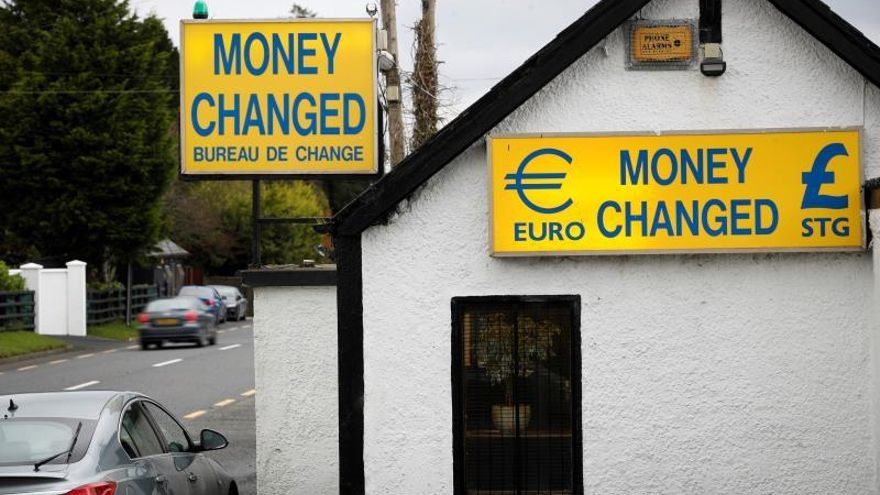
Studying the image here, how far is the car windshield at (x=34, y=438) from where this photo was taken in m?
7.59

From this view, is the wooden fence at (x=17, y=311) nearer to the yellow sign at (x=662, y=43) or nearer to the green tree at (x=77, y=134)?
the green tree at (x=77, y=134)

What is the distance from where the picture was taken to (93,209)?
154 ft

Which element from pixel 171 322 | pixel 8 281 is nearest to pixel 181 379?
pixel 171 322

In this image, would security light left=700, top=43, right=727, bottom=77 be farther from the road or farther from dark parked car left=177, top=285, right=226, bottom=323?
dark parked car left=177, top=285, right=226, bottom=323

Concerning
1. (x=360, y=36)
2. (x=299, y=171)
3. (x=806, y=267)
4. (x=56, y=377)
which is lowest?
(x=56, y=377)

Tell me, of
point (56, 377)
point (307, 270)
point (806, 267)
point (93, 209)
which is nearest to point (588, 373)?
point (806, 267)

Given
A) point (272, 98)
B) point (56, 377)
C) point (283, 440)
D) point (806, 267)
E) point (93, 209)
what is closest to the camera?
point (806, 267)

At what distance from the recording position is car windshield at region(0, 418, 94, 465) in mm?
7586

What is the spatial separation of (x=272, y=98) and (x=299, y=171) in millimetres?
715

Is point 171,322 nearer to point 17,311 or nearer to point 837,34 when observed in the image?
point 17,311

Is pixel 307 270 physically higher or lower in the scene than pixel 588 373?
higher

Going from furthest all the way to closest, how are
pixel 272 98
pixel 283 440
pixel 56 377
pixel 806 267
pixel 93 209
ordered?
pixel 93 209
pixel 56 377
pixel 272 98
pixel 283 440
pixel 806 267

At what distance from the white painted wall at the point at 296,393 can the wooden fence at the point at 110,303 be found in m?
34.7

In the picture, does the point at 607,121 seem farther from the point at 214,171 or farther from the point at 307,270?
the point at 214,171
